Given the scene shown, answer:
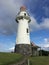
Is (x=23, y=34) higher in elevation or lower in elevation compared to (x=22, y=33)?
lower

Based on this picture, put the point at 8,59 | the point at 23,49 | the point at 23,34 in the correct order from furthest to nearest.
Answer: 1. the point at 23,34
2. the point at 23,49
3. the point at 8,59

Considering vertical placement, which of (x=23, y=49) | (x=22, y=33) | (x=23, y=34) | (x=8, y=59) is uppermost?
(x=22, y=33)

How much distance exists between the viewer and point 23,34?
137ft

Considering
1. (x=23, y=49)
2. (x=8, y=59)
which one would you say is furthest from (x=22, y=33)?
(x=8, y=59)

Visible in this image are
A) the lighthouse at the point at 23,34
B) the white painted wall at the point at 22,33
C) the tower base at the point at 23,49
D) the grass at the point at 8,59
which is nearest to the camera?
the grass at the point at 8,59

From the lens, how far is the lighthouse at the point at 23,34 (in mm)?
41062

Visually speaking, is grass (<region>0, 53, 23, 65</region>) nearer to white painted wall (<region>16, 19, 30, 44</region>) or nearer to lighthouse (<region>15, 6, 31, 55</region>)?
lighthouse (<region>15, 6, 31, 55</region>)

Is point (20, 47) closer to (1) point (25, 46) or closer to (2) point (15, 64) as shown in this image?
(1) point (25, 46)

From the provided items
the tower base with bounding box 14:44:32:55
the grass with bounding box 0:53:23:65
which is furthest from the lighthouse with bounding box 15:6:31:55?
the grass with bounding box 0:53:23:65

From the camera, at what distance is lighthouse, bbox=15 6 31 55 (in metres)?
41.1

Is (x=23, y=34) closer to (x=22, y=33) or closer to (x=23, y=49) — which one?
(x=22, y=33)

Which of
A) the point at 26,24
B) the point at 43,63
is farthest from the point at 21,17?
the point at 43,63

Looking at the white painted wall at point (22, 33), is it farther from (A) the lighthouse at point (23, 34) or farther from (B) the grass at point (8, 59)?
(B) the grass at point (8, 59)

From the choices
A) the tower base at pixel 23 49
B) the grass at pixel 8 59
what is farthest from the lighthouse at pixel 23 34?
the grass at pixel 8 59
